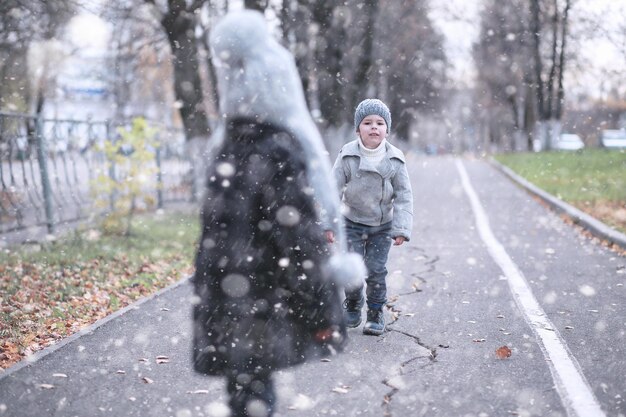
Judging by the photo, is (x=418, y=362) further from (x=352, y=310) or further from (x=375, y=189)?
(x=375, y=189)

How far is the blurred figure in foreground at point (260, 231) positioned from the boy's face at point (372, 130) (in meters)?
1.51

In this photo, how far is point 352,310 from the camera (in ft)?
17.8

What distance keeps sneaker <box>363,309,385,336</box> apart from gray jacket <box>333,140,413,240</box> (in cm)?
65

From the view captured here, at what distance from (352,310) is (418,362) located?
0.88 m

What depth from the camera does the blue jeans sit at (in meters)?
5.21

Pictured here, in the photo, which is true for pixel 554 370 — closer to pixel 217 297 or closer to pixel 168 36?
pixel 217 297

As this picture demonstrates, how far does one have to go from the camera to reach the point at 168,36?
51.4ft

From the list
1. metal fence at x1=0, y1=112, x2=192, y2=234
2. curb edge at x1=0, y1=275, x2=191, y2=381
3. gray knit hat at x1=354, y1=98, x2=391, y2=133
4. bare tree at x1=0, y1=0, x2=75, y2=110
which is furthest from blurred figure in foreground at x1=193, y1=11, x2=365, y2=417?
bare tree at x1=0, y1=0, x2=75, y2=110

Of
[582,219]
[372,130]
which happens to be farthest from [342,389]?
[582,219]

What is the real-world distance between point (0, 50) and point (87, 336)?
11.6 meters

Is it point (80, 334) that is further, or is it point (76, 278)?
point (76, 278)

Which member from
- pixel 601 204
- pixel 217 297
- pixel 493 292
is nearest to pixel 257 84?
pixel 217 297

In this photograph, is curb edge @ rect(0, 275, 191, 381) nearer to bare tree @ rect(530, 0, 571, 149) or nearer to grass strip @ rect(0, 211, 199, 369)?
grass strip @ rect(0, 211, 199, 369)

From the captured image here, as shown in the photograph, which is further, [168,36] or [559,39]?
[559,39]
